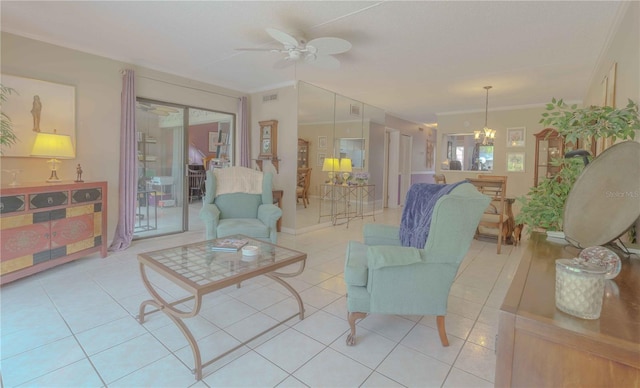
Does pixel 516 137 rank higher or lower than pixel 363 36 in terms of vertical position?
lower

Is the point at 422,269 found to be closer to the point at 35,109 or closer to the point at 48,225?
the point at 48,225

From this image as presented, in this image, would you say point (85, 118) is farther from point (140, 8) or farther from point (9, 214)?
point (140, 8)

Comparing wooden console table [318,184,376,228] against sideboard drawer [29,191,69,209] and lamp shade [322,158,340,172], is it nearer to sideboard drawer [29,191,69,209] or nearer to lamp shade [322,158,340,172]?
lamp shade [322,158,340,172]

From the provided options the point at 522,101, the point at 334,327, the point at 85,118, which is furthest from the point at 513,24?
the point at 85,118

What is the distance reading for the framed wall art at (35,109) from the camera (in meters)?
3.09

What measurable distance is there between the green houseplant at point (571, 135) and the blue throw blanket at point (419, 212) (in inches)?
19.7

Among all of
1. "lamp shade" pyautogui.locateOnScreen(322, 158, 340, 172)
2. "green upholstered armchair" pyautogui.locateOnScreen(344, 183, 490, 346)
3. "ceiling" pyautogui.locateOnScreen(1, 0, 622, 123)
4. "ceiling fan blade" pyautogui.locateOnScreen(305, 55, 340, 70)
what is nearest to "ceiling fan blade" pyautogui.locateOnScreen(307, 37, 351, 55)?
"ceiling fan blade" pyautogui.locateOnScreen(305, 55, 340, 70)

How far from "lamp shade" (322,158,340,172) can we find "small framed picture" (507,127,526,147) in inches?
146

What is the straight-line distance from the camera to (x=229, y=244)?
7.98ft

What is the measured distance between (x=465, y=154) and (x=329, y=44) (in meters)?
5.51

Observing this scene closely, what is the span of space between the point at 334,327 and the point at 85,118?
3.83 m

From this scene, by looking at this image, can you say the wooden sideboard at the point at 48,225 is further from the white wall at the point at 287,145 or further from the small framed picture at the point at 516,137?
the small framed picture at the point at 516,137

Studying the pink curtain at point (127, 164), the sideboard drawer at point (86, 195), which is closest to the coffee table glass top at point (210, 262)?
the sideboard drawer at point (86, 195)

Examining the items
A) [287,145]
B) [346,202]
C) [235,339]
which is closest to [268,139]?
[287,145]
